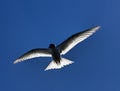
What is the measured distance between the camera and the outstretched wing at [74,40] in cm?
1058

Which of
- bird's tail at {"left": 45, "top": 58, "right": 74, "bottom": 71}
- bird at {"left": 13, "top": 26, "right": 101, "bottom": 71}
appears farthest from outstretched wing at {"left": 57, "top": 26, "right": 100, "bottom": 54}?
bird's tail at {"left": 45, "top": 58, "right": 74, "bottom": 71}

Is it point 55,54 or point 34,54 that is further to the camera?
point 34,54

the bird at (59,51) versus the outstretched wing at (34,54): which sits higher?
the outstretched wing at (34,54)

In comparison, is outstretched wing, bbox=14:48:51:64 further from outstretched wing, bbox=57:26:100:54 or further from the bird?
outstretched wing, bbox=57:26:100:54

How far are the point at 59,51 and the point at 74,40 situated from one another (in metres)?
0.27

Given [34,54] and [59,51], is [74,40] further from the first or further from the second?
[34,54]

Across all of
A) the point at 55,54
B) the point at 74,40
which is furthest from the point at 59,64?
the point at 74,40

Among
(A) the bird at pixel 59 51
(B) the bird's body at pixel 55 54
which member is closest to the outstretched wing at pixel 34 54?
(A) the bird at pixel 59 51

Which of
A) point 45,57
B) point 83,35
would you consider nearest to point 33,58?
point 45,57

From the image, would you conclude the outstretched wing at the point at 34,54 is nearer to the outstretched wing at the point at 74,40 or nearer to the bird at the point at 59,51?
the bird at the point at 59,51

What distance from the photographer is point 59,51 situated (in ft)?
35.3

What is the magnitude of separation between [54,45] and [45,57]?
49 cm

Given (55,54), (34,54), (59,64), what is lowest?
(59,64)

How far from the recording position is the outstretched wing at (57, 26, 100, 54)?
34.7 ft
